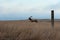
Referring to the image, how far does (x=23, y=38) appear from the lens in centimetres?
1159

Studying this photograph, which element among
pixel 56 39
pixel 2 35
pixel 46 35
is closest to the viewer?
pixel 56 39

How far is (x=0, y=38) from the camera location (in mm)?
12141

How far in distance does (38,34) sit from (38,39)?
25.1 inches

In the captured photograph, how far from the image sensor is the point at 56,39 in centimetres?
1125

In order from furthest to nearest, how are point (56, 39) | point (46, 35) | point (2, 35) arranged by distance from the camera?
1. point (2, 35)
2. point (46, 35)
3. point (56, 39)

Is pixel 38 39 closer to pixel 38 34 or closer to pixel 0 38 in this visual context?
pixel 38 34

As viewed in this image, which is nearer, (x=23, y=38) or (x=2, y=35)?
(x=23, y=38)

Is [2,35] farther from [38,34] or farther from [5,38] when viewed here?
[38,34]

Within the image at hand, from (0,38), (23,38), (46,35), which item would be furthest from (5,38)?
(46,35)

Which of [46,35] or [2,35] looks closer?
[46,35]

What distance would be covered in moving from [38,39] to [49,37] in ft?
1.90

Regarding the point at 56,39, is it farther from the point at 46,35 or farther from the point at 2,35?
the point at 2,35

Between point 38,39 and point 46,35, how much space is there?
23.8 inches

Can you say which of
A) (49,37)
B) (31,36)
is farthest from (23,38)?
(49,37)
